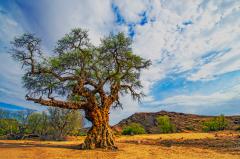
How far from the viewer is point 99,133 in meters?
21.3

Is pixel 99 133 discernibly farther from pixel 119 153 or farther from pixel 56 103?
pixel 56 103

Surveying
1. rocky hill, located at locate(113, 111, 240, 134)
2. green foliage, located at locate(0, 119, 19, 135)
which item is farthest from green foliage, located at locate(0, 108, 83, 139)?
rocky hill, located at locate(113, 111, 240, 134)

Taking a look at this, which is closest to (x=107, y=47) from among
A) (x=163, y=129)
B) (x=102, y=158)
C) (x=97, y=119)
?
(x=97, y=119)

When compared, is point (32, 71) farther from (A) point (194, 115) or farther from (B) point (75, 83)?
(A) point (194, 115)

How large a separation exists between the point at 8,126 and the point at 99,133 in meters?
54.0

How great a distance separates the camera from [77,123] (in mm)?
54969

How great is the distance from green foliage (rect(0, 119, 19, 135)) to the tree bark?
50.7 metres

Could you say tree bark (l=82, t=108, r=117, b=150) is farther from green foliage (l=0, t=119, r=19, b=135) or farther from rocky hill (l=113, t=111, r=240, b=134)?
rocky hill (l=113, t=111, r=240, b=134)

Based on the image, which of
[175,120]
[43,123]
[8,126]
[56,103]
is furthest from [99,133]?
[175,120]

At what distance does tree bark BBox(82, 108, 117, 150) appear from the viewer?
2088 centimetres

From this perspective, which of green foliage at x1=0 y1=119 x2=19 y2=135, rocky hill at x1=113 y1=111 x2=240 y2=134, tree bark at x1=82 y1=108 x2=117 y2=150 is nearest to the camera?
tree bark at x1=82 y1=108 x2=117 y2=150

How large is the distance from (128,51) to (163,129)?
5736cm

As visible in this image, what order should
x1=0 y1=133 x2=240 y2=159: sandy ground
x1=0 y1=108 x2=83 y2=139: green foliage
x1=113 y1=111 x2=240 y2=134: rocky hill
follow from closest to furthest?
x1=0 y1=133 x2=240 y2=159: sandy ground, x1=0 y1=108 x2=83 y2=139: green foliage, x1=113 y1=111 x2=240 y2=134: rocky hill

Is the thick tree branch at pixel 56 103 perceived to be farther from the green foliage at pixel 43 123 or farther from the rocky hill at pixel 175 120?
the rocky hill at pixel 175 120
